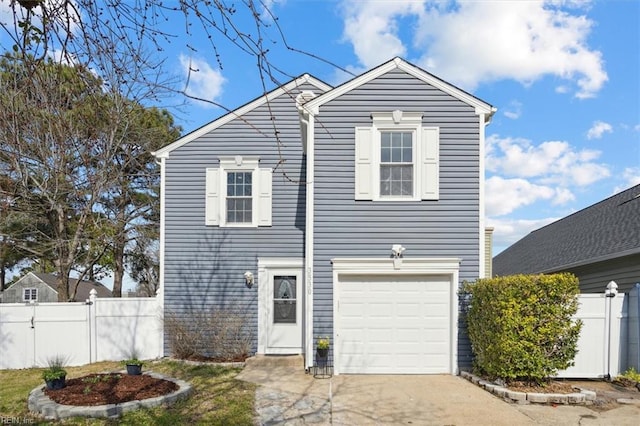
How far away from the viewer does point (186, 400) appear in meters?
6.89

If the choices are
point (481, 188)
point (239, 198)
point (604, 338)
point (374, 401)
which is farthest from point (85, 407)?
point (604, 338)

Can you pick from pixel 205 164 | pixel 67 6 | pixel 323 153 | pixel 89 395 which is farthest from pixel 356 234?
pixel 67 6

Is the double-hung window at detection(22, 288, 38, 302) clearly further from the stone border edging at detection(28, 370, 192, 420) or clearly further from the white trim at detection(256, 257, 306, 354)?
the stone border edging at detection(28, 370, 192, 420)

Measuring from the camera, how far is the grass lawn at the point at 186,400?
233 inches

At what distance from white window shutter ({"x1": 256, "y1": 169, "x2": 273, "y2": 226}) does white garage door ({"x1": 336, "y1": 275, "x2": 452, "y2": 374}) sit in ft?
9.67

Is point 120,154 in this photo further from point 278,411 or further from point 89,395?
point 278,411

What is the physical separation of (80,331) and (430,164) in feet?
28.7

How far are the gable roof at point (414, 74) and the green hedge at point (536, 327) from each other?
12.1 ft

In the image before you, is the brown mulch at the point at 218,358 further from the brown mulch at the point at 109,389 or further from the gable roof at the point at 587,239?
the gable roof at the point at 587,239

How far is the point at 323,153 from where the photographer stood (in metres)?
9.41

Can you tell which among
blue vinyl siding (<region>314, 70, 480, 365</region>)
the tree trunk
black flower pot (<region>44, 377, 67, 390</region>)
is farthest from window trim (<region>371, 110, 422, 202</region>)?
the tree trunk

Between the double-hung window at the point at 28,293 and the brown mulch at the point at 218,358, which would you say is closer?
the brown mulch at the point at 218,358

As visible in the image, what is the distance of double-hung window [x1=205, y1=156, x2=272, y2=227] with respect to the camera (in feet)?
37.4

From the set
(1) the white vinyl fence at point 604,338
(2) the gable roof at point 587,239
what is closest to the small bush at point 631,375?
(1) the white vinyl fence at point 604,338
